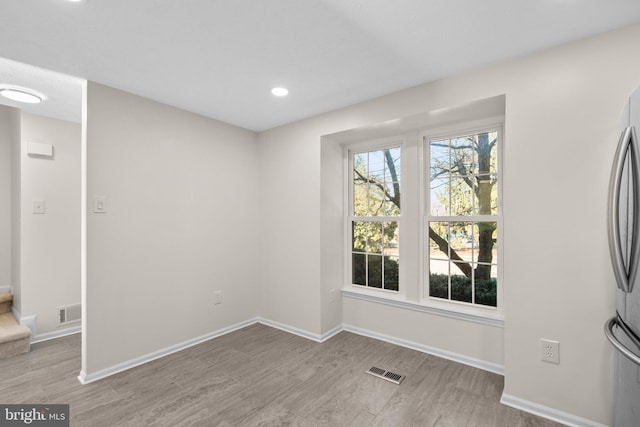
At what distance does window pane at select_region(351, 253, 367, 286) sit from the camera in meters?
3.37

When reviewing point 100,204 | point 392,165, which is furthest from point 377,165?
point 100,204

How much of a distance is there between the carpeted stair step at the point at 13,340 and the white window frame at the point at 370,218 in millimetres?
3148

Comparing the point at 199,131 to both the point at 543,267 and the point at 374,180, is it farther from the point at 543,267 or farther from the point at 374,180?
the point at 543,267

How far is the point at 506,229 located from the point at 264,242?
2581 millimetres

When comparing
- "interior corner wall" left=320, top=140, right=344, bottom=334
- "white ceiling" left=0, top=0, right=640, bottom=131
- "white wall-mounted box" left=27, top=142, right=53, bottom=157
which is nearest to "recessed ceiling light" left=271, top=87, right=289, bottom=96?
"white ceiling" left=0, top=0, right=640, bottom=131

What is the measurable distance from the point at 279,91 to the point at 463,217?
197cm

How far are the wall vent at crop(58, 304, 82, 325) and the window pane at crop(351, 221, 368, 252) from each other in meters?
3.16

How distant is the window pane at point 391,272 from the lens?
314cm

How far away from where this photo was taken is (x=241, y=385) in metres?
2.31

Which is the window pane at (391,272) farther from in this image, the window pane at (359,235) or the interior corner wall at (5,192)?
the interior corner wall at (5,192)

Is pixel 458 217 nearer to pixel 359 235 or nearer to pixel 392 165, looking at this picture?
pixel 392 165

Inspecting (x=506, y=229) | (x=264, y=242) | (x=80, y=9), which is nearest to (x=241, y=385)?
(x=264, y=242)

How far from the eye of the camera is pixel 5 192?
3502mm

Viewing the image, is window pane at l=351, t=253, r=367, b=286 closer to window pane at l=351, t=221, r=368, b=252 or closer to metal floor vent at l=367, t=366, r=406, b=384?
window pane at l=351, t=221, r=368, b=252
